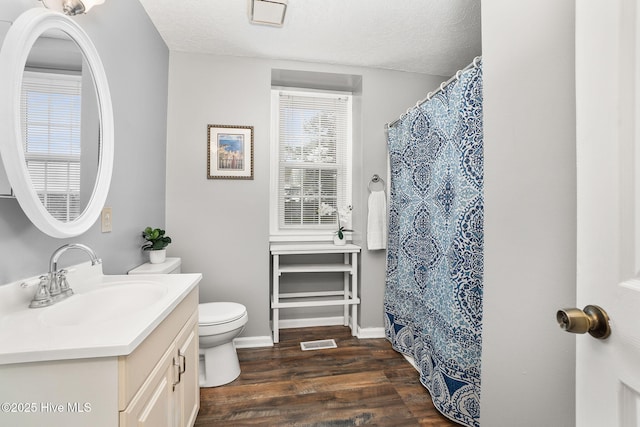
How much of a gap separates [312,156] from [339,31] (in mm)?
→ 1113

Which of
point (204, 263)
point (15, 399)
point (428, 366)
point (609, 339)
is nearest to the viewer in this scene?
point (609, 339)

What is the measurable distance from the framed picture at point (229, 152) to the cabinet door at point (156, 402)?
1557 mm

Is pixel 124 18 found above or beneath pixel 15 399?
above

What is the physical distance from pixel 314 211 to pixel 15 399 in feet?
7.73

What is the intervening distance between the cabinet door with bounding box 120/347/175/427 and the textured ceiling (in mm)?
2022

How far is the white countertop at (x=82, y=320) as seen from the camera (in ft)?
2.19

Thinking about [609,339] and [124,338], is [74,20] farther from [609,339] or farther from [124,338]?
[609,339]

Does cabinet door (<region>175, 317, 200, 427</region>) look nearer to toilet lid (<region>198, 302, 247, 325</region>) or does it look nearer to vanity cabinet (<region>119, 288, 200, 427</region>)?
vanity cabinet (<region>119, 288, 200, 427</region>)

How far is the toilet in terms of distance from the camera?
1761mm

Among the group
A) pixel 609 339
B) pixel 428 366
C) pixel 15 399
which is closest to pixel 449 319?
pixel 428 366

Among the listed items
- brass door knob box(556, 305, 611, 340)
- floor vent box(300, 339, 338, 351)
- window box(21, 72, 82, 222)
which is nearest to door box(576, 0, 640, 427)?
brass door knob box(556, 305, 611, 340)

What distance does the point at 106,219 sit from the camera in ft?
4.80

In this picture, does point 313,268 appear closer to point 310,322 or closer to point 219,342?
point 310,322

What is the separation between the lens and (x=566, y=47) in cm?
77
